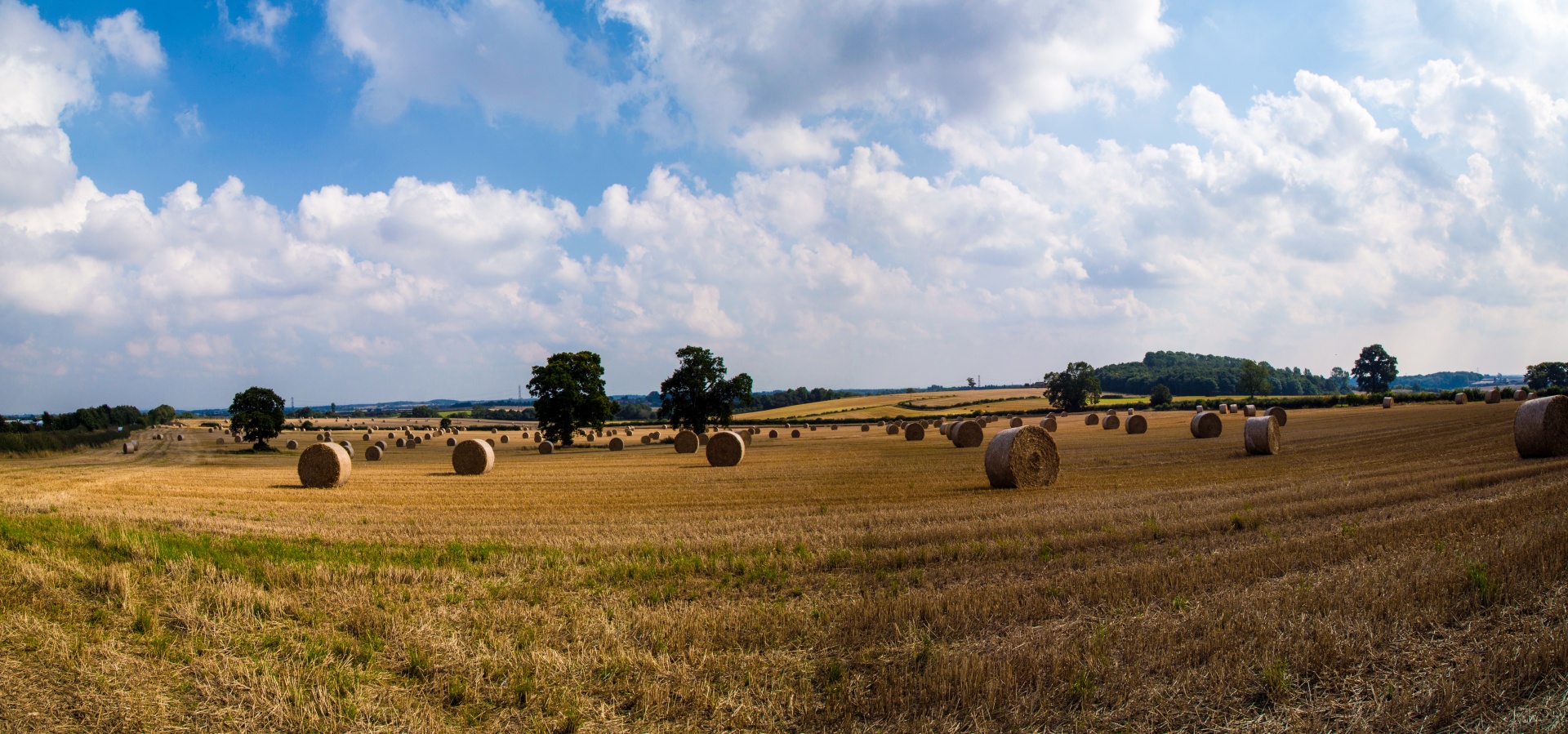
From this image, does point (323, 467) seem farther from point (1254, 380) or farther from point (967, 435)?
point (1254, 380)

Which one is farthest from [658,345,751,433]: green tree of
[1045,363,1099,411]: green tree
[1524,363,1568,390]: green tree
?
[1524,363,1568,390]: green tree

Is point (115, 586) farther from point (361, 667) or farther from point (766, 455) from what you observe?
point (766, 455)

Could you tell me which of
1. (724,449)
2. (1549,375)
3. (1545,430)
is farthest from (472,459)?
(1549,375)

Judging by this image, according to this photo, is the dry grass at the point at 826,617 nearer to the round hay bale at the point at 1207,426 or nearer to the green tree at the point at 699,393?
the round hay bale at the point at 1207,426

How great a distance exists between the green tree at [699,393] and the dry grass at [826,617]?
41.7m

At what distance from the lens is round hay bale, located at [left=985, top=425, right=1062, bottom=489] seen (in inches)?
683

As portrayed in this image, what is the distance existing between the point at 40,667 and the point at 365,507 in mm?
10981

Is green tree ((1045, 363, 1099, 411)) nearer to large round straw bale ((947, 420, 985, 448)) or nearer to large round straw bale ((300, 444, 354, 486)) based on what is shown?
large round straw bale ((947, 420, 985, 448))

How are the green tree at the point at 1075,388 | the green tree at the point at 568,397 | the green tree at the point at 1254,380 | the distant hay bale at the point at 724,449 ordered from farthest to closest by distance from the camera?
1. the green tree at the point at 1254,380
2. the green tree at the point at 1075,388
3. the green tree at the point at 568,397
4. the distant hay bale at the point at 724,449

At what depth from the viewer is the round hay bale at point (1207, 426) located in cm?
3394

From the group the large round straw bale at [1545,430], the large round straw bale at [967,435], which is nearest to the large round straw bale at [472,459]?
the large round straw bale at [967,435]

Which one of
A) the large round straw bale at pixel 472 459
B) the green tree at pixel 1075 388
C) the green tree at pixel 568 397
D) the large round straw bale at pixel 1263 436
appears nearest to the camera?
the large round straw bale at pixel 1263 436

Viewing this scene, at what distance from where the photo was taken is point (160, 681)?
5.36 meters

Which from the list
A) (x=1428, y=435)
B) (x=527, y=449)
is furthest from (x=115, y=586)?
(x=527, y=449)
